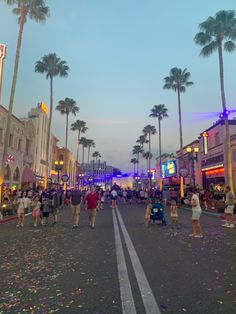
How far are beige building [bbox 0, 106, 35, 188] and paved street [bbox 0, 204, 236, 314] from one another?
25101 millimetres

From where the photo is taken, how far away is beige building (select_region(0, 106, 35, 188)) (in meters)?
34.0

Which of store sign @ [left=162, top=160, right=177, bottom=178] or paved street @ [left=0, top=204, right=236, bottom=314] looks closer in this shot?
paved street @ [left=0, top=204, right=236, bottom=314]

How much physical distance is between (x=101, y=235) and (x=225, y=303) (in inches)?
301

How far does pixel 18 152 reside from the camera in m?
37.6

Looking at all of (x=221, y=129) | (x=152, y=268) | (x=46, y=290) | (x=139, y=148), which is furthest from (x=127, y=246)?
(x=139, y=148)

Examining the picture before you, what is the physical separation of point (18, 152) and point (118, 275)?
34164mm

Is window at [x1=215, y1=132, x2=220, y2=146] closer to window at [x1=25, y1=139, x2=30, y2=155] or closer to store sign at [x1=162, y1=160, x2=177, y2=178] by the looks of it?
store sign at [x1=162, y1=160, x2=177, y2=178]

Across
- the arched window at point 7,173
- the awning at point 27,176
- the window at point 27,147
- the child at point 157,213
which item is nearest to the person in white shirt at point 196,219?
the child at point 157,213

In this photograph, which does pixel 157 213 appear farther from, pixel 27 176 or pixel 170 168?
pixel 170 168

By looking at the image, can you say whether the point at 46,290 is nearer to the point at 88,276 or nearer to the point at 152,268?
the point at 88,276

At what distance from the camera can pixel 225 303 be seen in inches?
177

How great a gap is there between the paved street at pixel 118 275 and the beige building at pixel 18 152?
2510cm

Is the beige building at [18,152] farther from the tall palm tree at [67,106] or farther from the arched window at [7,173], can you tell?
the tall palm tree at [67,106]

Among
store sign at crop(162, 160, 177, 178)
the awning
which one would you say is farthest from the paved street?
store sign at crop(162, 160, 177, 178)
